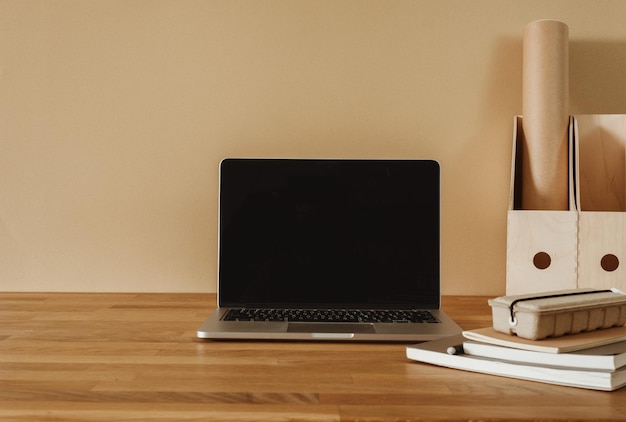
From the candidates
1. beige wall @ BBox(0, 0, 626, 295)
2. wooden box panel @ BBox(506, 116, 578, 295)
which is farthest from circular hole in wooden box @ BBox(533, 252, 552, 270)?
beige wall @ BBox(0, 0, 626, 295)

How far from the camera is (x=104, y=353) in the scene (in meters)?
0.78

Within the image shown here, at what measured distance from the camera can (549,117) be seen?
111 cm

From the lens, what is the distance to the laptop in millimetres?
1015

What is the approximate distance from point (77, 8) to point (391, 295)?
87cm

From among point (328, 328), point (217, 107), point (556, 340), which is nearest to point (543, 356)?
point (556, 340)

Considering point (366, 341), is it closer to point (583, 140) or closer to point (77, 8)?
point (583, 140)

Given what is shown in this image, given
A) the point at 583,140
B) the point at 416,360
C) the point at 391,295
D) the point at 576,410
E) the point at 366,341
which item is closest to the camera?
the point at 576,410

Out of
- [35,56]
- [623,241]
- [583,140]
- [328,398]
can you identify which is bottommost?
[328,398]

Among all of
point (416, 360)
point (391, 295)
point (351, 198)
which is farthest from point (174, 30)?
point (416, 360)

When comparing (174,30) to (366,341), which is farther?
(174,30)

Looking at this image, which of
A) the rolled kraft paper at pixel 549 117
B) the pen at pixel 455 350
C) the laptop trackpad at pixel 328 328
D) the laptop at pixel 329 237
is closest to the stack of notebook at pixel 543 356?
the pen at pixel 455 350

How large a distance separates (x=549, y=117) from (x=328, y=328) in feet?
1.98

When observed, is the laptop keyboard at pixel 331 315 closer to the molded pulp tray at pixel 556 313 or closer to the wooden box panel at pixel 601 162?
the molded pulp tray at pixel 556 313

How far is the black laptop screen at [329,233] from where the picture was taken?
1.02 meters
